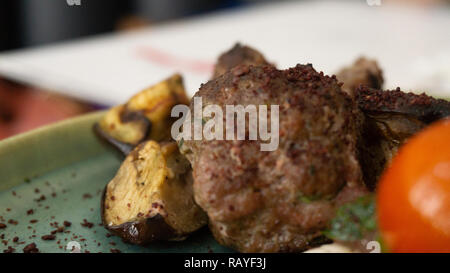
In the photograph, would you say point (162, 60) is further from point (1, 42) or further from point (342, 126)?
point (342, 126)

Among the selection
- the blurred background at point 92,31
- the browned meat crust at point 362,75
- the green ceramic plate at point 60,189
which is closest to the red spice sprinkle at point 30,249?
the green ceramic plate at point 60,189

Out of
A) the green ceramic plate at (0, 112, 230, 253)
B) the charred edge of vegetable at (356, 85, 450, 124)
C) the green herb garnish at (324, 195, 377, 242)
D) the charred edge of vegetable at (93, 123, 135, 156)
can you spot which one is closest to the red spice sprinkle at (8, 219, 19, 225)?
the green ceramic plate at (0, 112, 230, 253)

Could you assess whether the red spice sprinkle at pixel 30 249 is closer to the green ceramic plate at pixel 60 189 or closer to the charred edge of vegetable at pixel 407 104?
the green ceramic plate at pixel 60 189

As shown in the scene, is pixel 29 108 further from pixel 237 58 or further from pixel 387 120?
pixel 387 120

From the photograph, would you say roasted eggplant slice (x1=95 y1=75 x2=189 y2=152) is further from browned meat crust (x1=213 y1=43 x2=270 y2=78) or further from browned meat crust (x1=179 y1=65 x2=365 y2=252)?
browned meat crust (x1=179 y1=65 x2=365 y2=252)
